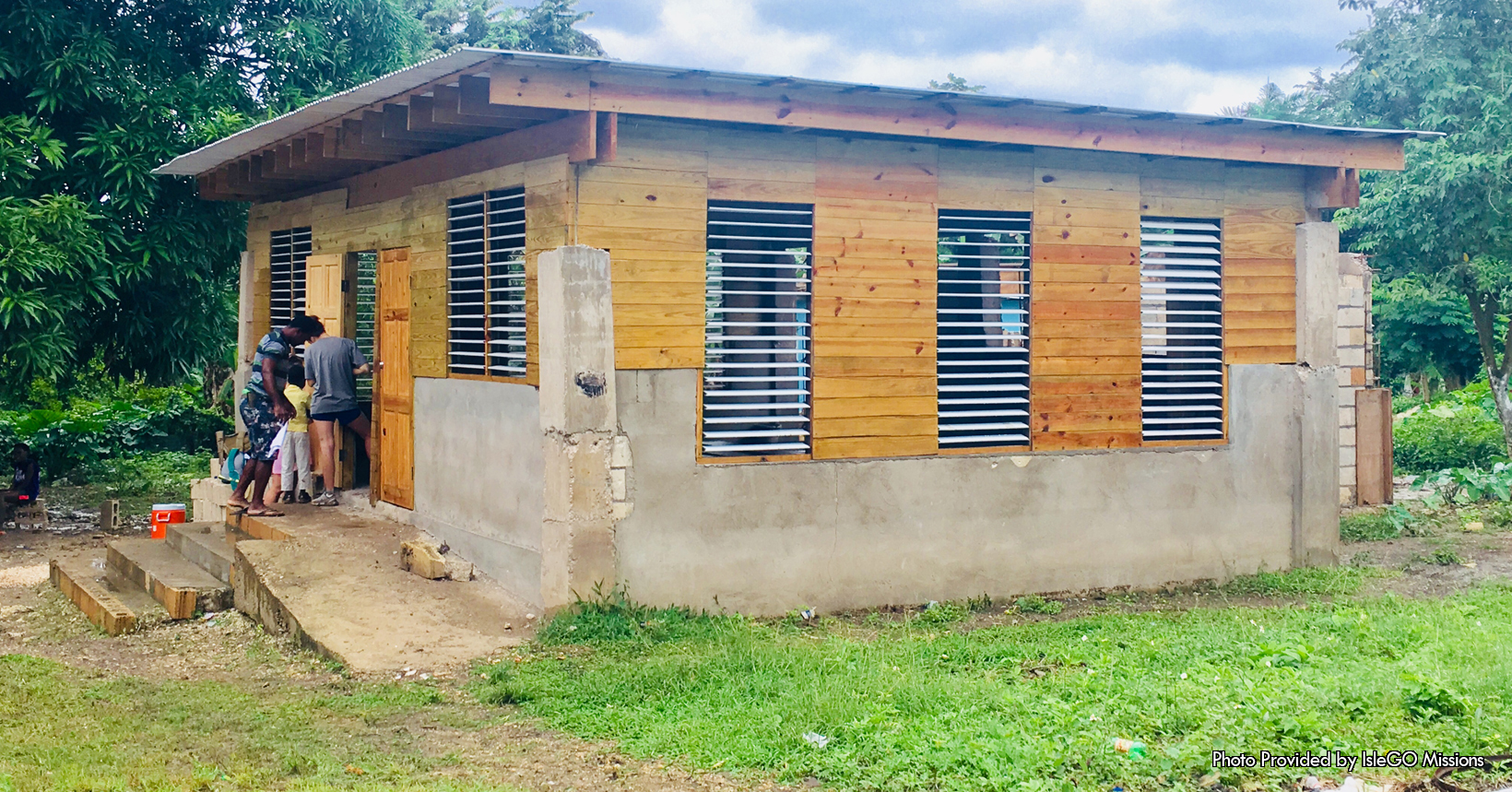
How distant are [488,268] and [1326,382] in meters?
7.16

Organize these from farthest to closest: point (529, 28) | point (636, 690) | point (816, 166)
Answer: point (529, 28) < point (816, 166) < point (636, 690)

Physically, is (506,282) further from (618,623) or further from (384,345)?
(618,623)

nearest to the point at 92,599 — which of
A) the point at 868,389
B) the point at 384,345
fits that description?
the point at 384,345

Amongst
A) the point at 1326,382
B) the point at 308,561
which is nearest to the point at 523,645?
the point at 308,561

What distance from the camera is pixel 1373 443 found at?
1502cm

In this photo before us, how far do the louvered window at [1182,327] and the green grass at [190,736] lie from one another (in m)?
6.58

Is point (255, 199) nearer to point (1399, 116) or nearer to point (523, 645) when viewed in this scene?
point (523, 645)

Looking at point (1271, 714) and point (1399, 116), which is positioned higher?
point (1399, 116)

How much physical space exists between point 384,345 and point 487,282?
2.17 metres

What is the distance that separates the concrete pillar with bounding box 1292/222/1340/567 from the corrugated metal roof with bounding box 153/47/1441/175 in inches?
41.7

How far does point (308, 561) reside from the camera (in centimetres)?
969

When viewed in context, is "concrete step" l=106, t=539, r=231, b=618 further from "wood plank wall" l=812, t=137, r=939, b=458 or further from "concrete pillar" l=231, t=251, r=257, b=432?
"wood plank wall" l=812, t=137, r=939, b=458

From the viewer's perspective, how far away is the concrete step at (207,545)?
10477 millimetres

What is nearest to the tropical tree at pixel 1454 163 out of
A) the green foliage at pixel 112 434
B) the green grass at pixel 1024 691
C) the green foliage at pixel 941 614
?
the green grass at pixel 1024 691
